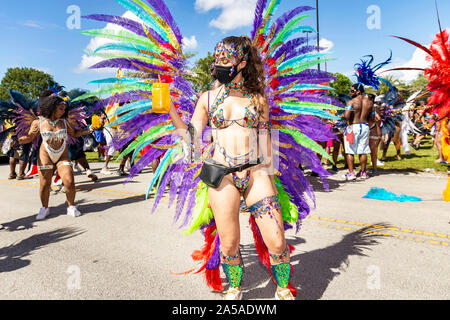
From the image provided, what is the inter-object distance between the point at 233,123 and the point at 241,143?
0.15 meters

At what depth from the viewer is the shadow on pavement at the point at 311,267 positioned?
2674 millimetres

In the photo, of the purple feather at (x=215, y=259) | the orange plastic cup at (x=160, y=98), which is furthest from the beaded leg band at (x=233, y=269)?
the orange plastic cup at (x=160, y=98)

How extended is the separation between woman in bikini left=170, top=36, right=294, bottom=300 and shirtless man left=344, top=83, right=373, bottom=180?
6301 mm

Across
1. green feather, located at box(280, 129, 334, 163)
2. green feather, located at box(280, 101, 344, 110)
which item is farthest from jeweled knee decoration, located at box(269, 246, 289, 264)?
green feather, located at box(280, 101, 344, 110)

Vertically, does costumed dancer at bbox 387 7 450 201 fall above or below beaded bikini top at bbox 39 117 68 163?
above

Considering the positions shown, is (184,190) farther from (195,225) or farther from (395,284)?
(395,284)

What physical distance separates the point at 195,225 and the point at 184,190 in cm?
31

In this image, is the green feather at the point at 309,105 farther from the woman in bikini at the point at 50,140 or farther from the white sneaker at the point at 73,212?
the white sneaker at the point at 73,212

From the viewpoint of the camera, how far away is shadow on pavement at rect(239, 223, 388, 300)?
2674 mm

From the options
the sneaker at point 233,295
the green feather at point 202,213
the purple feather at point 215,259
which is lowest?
the sneaker at point 233,295

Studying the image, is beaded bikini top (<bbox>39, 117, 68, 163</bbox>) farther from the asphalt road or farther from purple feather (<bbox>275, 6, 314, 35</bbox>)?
purple feather (<bbox>275, 6, 314, 35</bbox>)

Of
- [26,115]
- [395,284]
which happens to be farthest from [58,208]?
[395,284]

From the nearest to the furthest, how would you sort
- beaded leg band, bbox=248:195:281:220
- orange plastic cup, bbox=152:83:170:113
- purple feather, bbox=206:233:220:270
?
orange plastic cup, bbox=152:83:170:113
beaded leg band, bbox=248:195:281:220
purple feather, bbox=206:233:220:270

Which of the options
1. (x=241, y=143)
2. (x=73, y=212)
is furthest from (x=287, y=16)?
(x=73, y=212)
